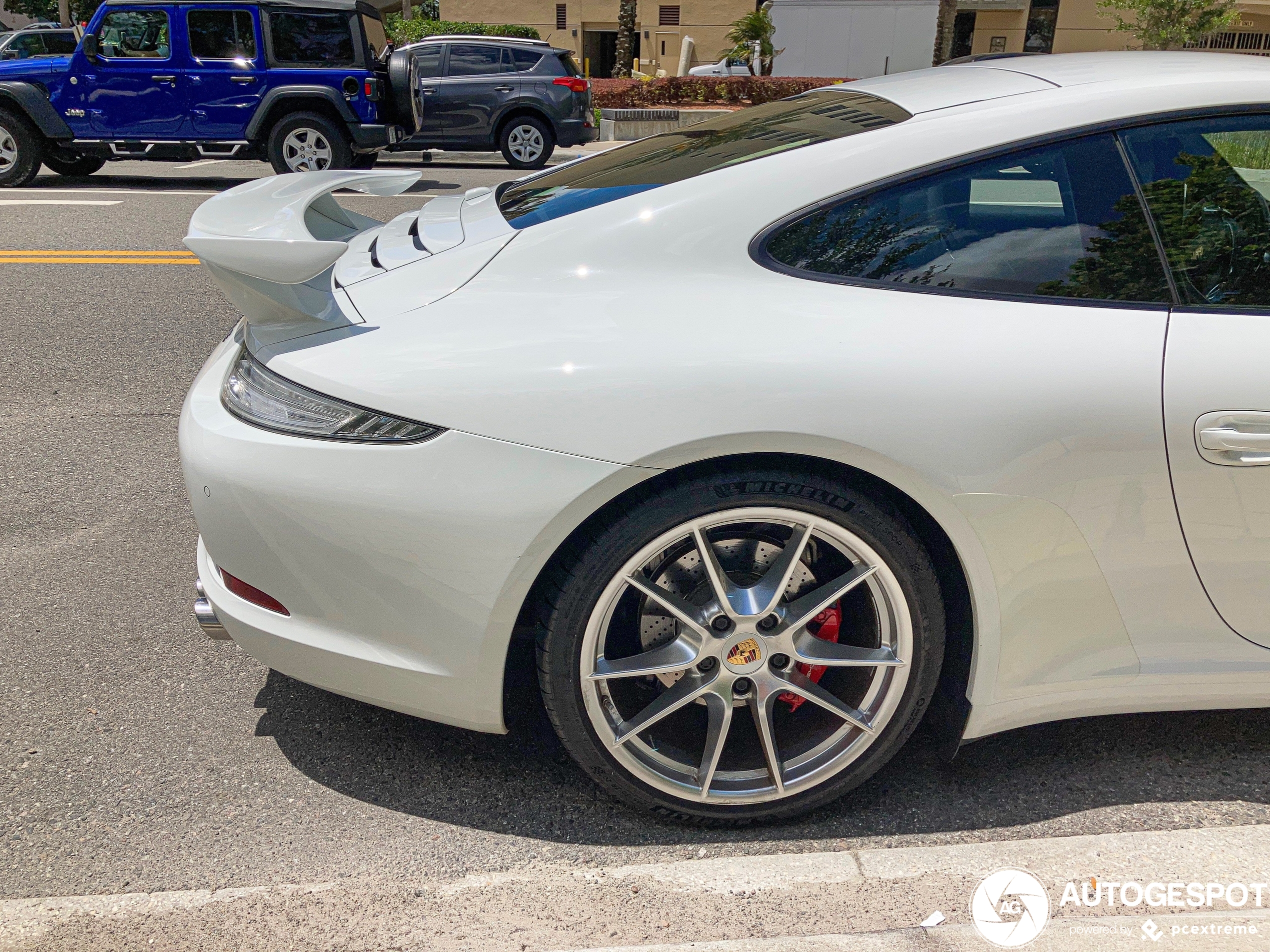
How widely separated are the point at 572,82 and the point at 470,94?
4.41 feet

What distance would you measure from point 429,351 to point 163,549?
6.15 feet

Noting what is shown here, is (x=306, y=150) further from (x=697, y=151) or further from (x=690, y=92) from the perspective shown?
(x=690, y=92)

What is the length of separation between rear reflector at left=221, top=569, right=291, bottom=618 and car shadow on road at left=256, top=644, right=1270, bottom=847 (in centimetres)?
48

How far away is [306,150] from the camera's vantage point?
37.1ft

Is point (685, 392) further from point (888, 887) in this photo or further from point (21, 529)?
point (21, 529)

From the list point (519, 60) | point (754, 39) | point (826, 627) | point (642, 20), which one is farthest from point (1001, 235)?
point (642, 20)

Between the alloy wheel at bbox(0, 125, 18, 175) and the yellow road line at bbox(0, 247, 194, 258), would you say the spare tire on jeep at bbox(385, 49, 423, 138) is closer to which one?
the alloy wheel at bbox(0, 125, 18, 175)

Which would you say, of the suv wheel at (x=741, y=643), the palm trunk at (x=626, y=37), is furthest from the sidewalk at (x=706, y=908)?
the palm trunk at (x=626, y=37)

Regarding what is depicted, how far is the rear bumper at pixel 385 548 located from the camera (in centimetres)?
200

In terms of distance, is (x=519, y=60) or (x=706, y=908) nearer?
(x=706, y=908)

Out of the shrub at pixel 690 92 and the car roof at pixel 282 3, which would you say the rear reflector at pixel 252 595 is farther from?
the shrub at pixel 690 92

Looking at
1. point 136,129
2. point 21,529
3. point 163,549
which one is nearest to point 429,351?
point 163,549

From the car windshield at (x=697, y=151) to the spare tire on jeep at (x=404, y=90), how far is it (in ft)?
30.3

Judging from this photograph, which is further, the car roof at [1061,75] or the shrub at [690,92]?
the shrub at [690,92]
